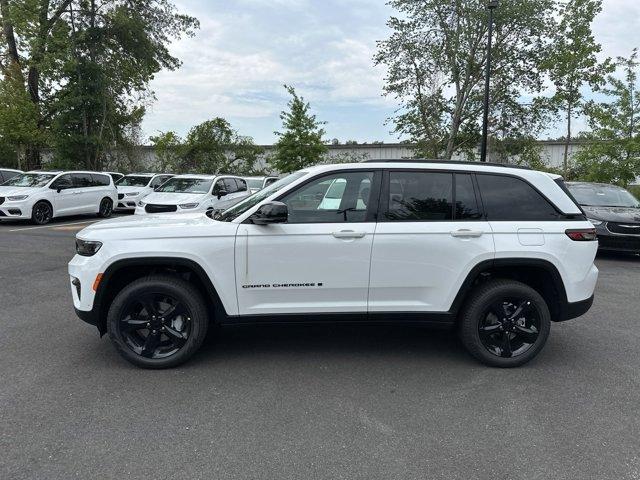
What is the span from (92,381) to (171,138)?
32.3 m

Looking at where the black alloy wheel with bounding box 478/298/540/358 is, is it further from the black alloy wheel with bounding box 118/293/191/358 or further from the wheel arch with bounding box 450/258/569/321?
the black alloy wheel with bounding box 118/293/191/358

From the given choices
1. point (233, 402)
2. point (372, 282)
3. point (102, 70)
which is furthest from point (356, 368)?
point (102, 70)

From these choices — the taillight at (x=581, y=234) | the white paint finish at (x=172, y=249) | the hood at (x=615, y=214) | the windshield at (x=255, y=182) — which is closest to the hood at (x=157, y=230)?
the white paint finish at (x=172, y=249)

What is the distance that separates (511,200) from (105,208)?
15701 mm

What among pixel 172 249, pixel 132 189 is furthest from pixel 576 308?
pixel 132 189

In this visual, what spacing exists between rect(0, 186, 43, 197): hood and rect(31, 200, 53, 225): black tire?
1.32 feet

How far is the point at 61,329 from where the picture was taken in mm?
5004

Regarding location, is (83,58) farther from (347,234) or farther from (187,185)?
(347,234)

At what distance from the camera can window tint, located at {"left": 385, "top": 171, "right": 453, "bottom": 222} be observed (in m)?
4.11

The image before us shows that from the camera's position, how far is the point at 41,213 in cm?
1409

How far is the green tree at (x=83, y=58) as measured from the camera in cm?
2314

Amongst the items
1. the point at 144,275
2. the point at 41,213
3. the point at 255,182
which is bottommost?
the point at 41,213

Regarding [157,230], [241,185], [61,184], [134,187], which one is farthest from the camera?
[134,187]

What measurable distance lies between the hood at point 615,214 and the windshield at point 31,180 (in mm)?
14835
